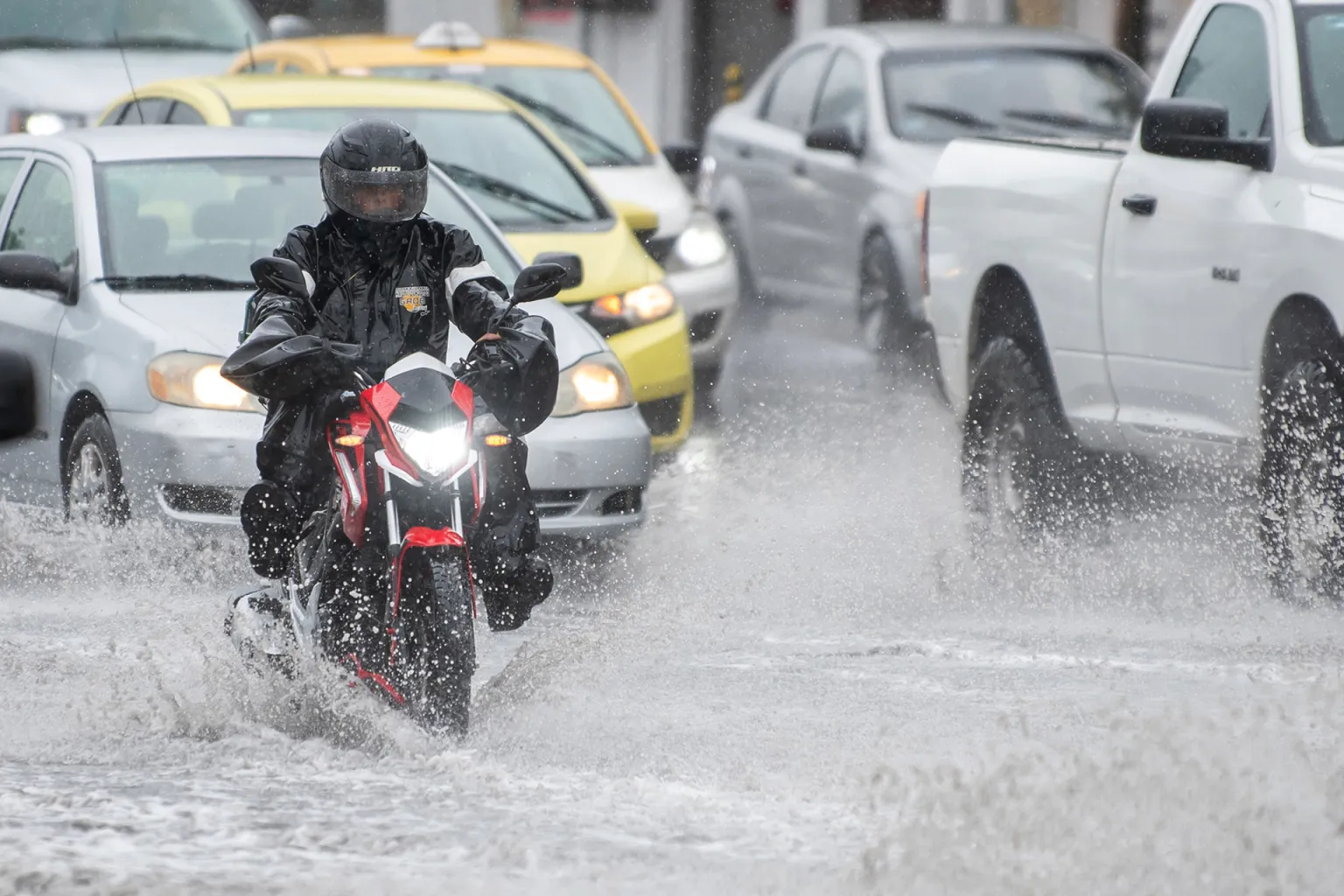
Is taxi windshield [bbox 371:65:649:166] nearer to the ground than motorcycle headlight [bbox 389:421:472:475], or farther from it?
nearer to the ground

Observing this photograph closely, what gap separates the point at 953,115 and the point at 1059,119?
58 centimetres

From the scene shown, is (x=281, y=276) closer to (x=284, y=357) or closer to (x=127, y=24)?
(x=284, y=357)

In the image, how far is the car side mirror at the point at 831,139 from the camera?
14.1 m

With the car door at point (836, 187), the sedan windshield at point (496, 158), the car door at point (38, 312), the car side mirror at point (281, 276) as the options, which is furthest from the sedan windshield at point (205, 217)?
the car door at point (836, 187)

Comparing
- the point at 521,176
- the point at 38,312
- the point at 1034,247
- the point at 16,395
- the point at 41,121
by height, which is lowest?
the point at 41,121

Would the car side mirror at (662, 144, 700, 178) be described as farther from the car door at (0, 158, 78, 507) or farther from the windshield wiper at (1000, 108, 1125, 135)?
the car door at (0, 158, 78, 507)

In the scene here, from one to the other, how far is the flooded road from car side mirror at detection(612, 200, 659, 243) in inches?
93.0

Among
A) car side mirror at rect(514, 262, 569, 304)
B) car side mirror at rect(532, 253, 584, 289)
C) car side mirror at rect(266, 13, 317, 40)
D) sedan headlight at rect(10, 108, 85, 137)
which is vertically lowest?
sedan headlight at rect(10, 108, 85, 137)

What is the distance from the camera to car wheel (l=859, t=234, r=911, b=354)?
1401 cm

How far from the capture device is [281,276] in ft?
19.5

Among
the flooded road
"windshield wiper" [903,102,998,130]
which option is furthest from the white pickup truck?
"windshield wiper" [903,102,998,130]

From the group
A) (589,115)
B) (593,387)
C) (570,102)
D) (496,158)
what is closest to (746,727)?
(593,387)

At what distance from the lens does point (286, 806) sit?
5223mm

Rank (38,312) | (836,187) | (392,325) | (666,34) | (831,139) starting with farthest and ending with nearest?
1. (666,34)
2. (836,187)
3. (831,139)
4. (38,312)
5. (392,325)
